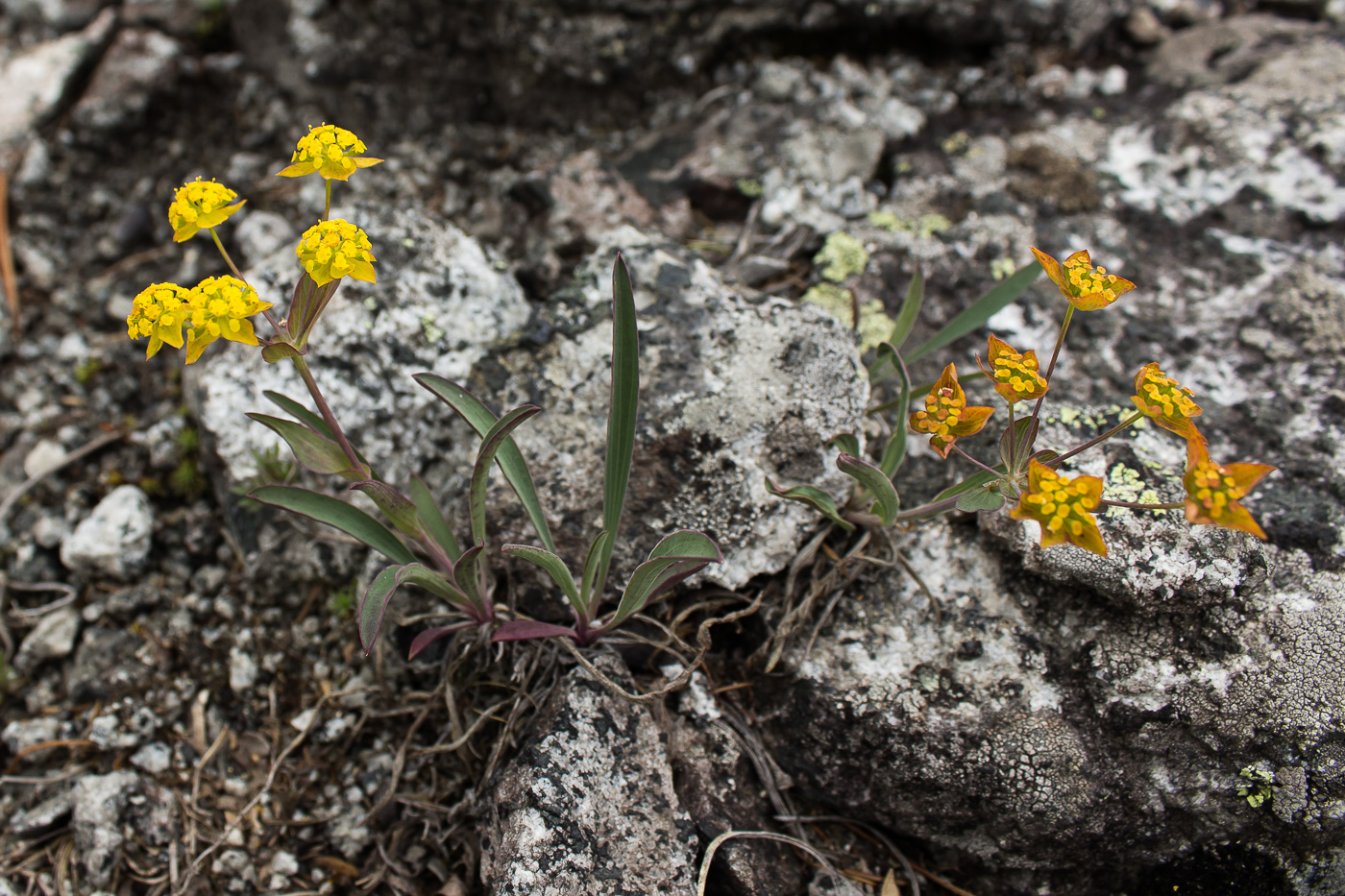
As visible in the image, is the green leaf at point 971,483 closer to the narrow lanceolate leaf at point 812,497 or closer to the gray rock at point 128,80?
the narrow lanceolate leaf at point 812,497

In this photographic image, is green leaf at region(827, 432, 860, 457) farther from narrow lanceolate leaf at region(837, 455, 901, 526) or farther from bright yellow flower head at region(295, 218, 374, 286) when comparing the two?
bright yellow flower head at region(295, 218, 374, 286)

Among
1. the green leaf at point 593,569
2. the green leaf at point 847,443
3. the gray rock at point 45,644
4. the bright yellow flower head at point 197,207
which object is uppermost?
the bright yellow flower head at point 197,207

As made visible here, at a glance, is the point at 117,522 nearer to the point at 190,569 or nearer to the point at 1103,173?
the point at 190,569

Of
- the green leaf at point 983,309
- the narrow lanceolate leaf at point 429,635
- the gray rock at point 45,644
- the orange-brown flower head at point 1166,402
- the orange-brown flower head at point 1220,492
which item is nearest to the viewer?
the orange-brown flower head at point 1220,492

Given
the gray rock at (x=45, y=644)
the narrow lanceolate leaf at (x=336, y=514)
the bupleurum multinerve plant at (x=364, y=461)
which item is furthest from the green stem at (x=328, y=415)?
the gray rock at (x=45, y=644)

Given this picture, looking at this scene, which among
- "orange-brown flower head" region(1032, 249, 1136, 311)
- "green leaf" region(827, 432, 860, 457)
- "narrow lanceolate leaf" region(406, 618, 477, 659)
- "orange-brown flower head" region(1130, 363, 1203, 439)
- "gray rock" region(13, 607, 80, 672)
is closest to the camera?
"orange-brown flower head" region(1130, 363, 1203, 439)

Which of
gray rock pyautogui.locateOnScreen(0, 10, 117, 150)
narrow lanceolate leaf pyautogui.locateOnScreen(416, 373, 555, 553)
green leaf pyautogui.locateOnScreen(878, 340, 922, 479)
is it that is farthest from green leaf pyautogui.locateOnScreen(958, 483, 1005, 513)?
gray rock pyautogui.locateOnScreen(0, 10, 117, 150)

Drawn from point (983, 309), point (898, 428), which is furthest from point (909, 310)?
point (898, 428)
